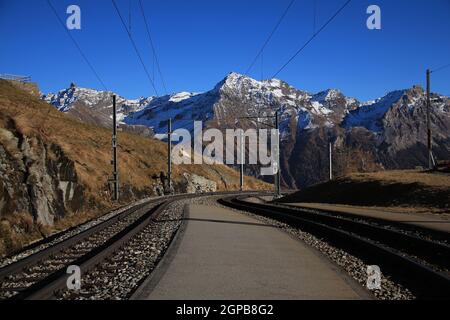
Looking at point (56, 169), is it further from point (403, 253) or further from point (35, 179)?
point (403, 253)

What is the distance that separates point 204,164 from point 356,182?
53.5 meters

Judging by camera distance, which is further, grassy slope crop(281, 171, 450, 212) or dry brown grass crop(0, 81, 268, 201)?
dry brown grass crop(0, 81, 268, 201)

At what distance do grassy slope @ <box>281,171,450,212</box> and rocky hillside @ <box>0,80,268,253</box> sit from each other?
20157mm

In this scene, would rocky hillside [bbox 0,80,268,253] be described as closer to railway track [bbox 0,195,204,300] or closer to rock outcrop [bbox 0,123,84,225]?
rock outcrop [bbox 0,123,84,225]

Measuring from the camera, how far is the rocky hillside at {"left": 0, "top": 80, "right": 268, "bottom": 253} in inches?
990

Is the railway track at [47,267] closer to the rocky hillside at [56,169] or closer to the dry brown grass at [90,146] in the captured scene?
the rocky hillside at [56,169]

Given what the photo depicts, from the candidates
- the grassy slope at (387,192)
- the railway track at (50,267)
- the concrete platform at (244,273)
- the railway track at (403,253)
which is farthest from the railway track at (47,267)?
the grassy slope at (387,192)

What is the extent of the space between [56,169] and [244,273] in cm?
2672

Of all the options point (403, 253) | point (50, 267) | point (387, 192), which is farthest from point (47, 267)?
point (387, 192)

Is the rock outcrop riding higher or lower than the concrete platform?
higher

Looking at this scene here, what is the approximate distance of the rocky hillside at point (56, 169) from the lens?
2514 centimetres

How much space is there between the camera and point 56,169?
34.2 m

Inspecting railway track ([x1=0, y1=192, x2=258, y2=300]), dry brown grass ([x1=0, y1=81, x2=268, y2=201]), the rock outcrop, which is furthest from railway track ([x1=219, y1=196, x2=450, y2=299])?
dry brown grass ([x1=0, y1=81, x2=268, y2=201])

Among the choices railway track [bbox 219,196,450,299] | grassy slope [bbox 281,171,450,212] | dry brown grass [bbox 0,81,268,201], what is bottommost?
railway track [bbox 219,196,450,299]
